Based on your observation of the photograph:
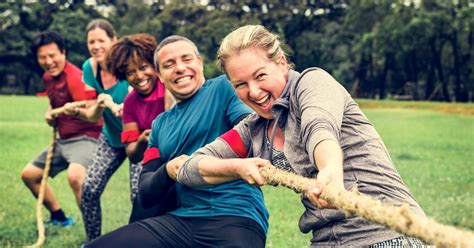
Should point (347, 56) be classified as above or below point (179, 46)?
below

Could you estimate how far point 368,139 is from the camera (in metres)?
2.99

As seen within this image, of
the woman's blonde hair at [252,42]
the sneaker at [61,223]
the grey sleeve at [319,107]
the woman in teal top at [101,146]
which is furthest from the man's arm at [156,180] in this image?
the sneaker at [61,223]

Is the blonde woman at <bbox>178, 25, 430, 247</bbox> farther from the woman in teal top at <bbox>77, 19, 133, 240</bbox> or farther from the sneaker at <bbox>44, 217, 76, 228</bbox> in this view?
the sneaker at <bbox>44, 217, 76, 228</bbox>

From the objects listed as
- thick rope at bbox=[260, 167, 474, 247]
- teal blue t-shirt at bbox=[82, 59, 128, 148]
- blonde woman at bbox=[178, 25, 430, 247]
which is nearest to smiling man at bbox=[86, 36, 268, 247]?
blonde woman at bbox=[178, 25, 430, 247]

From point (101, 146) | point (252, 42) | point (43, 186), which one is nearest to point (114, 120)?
point (101, 146)

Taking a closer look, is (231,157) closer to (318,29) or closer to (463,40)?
(463,40)

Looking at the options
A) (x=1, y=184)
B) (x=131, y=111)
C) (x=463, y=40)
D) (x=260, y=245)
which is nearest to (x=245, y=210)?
(x=260, y=245)

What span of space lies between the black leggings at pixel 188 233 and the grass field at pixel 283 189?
2.44 m

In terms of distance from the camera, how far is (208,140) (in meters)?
4.27

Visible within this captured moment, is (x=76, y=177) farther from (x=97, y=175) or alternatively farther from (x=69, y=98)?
(x=69, y=98)

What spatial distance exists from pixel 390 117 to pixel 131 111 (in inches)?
997

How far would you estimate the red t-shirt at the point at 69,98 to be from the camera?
23.7 feet

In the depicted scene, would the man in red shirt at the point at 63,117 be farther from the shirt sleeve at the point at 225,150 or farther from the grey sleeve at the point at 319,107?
the grey sleeve at the point at 319,107

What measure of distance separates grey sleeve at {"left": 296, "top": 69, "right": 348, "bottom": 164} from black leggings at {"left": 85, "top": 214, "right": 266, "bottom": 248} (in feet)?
3.81
